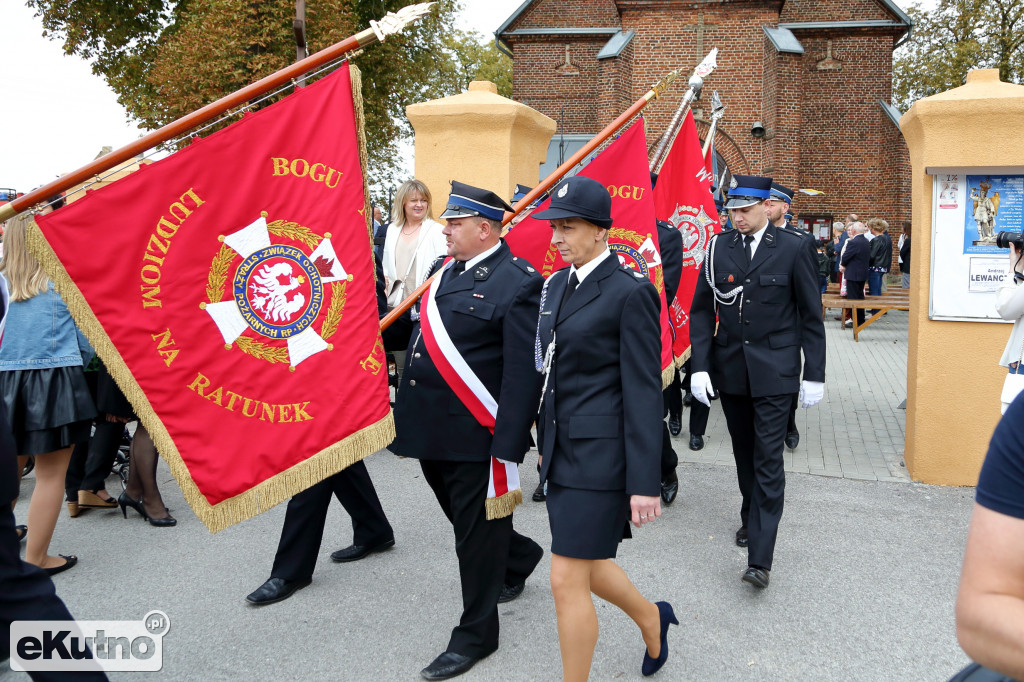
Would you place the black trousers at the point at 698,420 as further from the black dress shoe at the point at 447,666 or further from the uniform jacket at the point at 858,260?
the uniform jacket at the point at 858,260

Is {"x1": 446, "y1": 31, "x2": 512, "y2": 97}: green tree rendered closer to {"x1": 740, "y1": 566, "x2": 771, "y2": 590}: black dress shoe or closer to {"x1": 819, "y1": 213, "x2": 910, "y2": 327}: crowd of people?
{"x1": 819, "y1": 213, "x2": 910, "y2": 327}: crowd of people

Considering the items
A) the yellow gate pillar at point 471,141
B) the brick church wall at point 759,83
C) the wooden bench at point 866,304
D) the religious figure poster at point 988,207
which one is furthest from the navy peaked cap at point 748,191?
the brick church wall at point 759,83

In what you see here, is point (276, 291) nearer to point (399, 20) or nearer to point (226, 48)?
point (399, 20)

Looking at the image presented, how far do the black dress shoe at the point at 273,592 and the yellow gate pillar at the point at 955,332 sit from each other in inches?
173

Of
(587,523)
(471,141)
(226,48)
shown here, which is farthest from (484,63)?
(587,523)

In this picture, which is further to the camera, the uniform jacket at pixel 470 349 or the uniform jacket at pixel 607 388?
the uniform jacket at pixel 470 349

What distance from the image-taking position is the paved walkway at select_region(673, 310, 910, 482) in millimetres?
6578

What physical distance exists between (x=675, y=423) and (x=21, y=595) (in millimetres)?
5913

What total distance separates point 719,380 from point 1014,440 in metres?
3.35

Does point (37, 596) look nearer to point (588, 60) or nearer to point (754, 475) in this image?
point (754, 475)

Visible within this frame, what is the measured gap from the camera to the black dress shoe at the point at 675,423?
7.68 meters

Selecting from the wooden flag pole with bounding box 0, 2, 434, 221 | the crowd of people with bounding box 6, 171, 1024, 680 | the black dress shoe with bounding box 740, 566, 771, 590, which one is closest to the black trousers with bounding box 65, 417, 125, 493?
the crowd of people with bounding box 6, 171, 1024, 680

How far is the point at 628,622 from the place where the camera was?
3854 millimetres

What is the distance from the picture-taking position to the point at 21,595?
256 cm
